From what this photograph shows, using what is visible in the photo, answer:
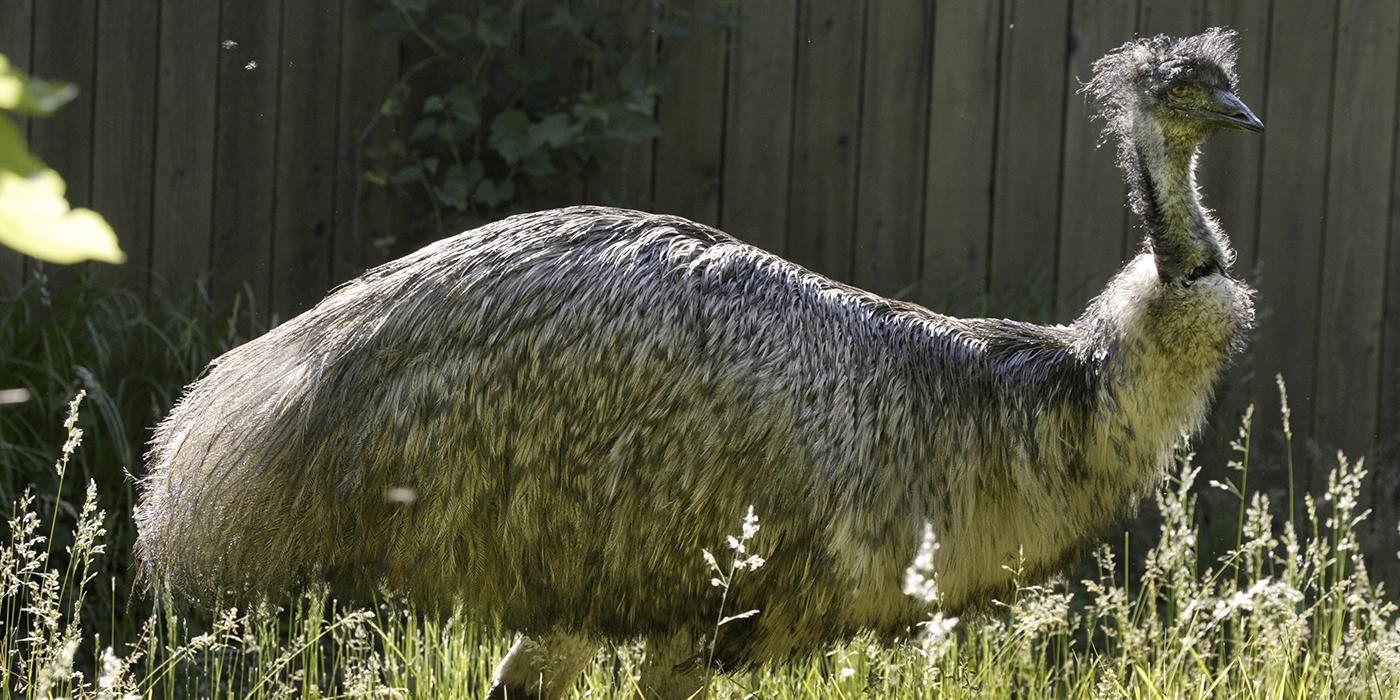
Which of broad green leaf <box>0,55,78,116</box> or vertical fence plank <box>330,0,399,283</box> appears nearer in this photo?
broad green leaf <box>0,55,78,116</box>

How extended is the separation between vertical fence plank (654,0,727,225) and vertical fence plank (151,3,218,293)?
1.34 m

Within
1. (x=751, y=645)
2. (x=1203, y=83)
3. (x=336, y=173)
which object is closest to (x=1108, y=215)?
(x=1203, y=83)

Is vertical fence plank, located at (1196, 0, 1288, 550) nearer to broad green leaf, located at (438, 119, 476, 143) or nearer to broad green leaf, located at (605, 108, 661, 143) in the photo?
broad green leaf, located at (605, 108, 661, 143)

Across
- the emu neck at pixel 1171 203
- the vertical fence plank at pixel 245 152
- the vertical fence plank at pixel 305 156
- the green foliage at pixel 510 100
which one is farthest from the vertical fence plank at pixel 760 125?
the emu neck at pixel 1171 203

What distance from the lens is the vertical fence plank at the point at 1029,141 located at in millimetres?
4789

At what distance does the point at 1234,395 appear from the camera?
4727 mm

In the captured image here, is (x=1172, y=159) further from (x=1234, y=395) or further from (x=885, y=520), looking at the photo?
(x=1234, y=395)

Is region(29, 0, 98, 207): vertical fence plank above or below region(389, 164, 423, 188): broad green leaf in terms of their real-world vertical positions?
above

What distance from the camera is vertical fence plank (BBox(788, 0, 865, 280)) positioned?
4.82m

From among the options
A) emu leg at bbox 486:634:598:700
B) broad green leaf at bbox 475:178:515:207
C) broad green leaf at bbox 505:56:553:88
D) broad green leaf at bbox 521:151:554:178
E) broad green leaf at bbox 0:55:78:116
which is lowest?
emu leg at bbox 486:634:598:700

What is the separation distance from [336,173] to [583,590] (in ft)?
8.87

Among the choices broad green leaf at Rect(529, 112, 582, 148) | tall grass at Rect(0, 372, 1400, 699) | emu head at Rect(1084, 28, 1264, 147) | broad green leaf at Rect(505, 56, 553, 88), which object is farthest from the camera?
broad green leaf at Rect(505, 56, 553, 88)

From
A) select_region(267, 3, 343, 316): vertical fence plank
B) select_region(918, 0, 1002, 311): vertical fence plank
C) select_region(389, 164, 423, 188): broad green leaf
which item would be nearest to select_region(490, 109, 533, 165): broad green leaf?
select_region(389, 164, 423, 188): broad green leaf

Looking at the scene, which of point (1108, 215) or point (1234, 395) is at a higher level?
point (1108, 215)
